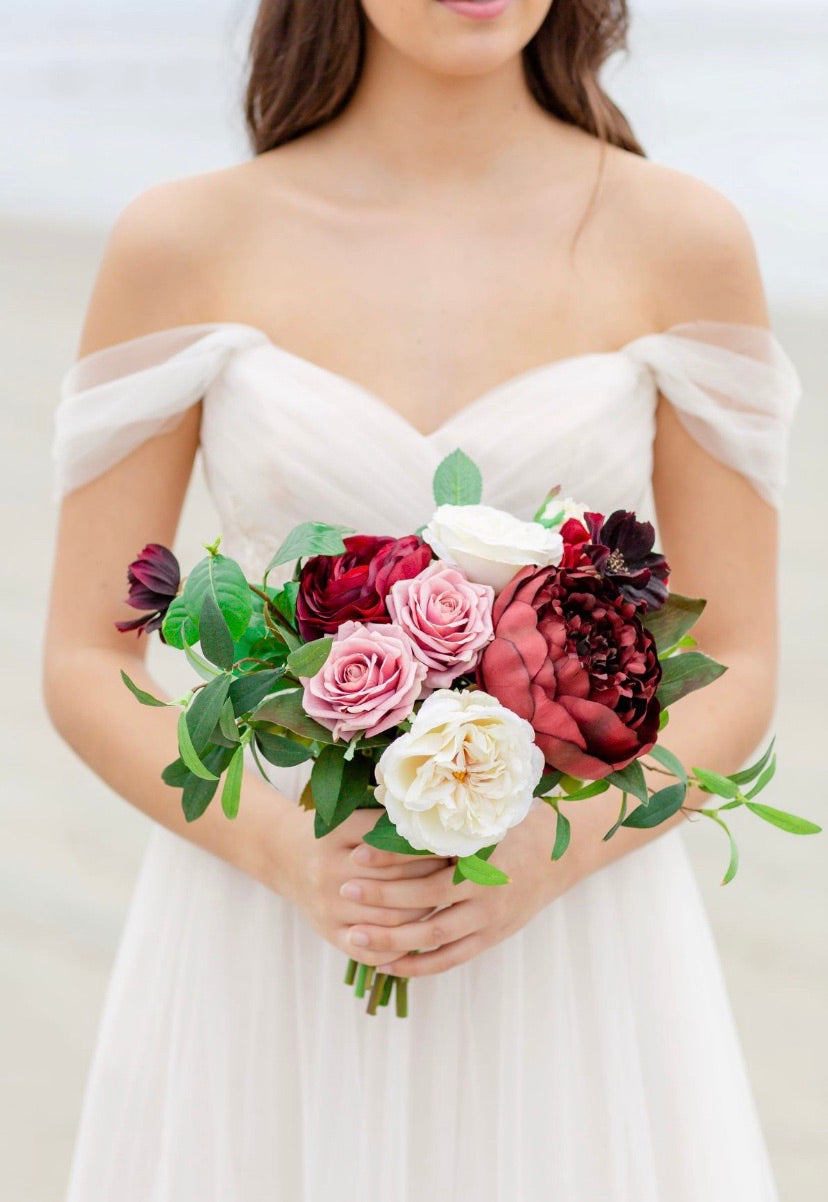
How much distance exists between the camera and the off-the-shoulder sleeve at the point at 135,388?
2043mm

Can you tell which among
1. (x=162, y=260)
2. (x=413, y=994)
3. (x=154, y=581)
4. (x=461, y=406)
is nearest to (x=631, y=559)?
(x=154, y=581)

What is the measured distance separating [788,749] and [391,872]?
13.2 feet

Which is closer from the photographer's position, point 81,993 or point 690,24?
point 81,993

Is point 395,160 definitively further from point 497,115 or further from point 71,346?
point 71,346

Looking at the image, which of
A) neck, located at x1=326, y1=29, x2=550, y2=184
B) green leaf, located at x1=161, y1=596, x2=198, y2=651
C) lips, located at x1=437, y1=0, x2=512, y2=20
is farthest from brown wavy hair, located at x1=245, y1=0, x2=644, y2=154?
green leaf, located at x1=161, y1=596, x2=198, y2=651

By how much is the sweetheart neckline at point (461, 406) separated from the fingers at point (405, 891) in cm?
58

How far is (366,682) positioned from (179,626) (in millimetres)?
215

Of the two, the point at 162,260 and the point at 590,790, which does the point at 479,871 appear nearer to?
the point at 590,790

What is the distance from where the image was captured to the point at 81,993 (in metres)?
4.33

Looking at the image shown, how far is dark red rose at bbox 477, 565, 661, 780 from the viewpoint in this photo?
1.38 metres

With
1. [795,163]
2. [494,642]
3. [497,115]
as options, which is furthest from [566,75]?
[795,163]

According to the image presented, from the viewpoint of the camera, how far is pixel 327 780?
1.50 meters

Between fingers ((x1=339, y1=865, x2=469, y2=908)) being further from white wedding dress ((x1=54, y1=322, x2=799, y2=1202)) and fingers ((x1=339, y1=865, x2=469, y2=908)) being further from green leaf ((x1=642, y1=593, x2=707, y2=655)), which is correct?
green leaf ((x1=642, y1=593, x2=707, y2=655))

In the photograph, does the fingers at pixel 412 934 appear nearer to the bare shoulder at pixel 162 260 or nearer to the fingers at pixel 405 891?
the fingers at pixel 405 891
